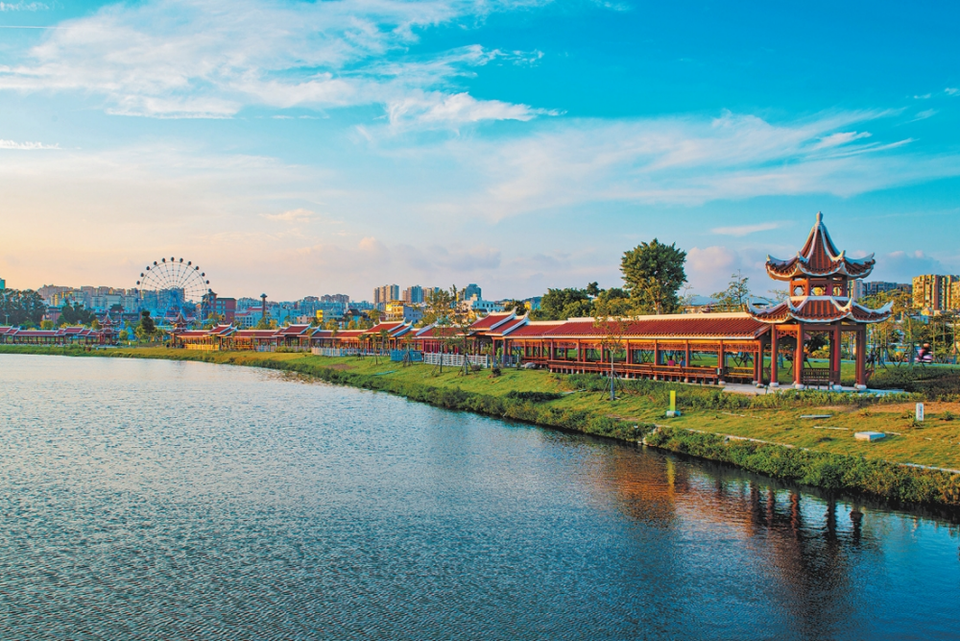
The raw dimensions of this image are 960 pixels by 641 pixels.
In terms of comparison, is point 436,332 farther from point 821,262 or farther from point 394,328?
point 821,262

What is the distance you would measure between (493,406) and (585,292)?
1910 inches

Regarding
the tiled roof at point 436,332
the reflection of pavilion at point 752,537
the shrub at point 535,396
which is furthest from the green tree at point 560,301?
the reflection of pavilion at point 752,537

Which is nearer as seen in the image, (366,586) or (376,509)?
(366,586)

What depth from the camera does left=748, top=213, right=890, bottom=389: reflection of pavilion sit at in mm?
32906

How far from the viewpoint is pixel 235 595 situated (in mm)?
13547

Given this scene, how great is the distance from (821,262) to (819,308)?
2670 millimetres

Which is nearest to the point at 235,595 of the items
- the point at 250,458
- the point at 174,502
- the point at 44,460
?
the point at 174,502

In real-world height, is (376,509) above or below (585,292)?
below

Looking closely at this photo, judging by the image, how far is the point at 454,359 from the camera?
61.4 metres

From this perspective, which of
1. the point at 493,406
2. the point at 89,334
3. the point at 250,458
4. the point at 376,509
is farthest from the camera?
the point at 89,334

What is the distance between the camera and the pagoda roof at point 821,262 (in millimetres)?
34094

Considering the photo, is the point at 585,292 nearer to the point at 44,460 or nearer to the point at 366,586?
the point at 44,460

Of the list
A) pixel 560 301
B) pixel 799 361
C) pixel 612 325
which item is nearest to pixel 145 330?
pixel 560 301

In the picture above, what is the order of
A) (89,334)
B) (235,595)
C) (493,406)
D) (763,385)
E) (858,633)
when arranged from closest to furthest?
(858,633)
(235,595)
(763,385)
(493,406)
(89,334)
